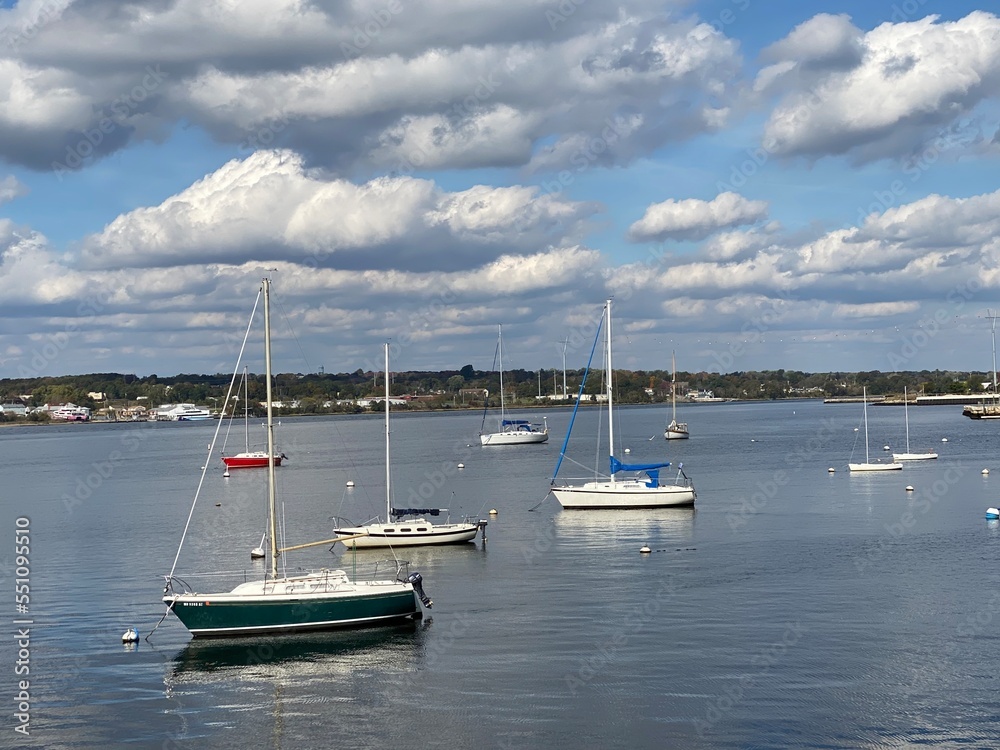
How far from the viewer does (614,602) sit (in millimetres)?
48000

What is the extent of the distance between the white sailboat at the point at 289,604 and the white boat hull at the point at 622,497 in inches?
1526

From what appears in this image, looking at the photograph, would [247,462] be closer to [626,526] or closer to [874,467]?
[874,467]

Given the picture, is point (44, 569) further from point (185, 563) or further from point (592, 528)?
point (592, 528)

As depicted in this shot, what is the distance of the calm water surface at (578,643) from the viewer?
32.3m

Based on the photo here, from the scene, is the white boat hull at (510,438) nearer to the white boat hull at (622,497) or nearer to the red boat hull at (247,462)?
the red boat hull at (247,462)

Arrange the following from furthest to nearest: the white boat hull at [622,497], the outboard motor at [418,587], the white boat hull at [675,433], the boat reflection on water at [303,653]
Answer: the white boat hull at [675,433] → the white boat hull at [622,497] → the outboard motor at [418,587] → the boat reflection on water at [303,653]

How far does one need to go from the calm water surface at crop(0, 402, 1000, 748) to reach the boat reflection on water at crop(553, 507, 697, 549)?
44 cm

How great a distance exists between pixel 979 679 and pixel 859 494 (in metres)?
58.5

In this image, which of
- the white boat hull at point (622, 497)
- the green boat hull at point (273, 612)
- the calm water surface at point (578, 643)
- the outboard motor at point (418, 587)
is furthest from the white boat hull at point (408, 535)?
the green boat hull at point (273, 612)

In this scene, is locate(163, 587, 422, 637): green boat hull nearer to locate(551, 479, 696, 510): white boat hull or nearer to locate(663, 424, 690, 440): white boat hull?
locate(551, 479, 696, 510): white boat hull

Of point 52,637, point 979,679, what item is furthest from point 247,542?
point 979,679

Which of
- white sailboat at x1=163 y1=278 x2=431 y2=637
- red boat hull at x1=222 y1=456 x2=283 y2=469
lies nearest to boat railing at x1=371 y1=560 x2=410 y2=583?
white sailboat at x1=163 y1=278 x2=431 y2=637

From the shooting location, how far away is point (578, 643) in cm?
4097

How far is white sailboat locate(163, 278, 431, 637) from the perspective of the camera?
42.3 m
